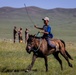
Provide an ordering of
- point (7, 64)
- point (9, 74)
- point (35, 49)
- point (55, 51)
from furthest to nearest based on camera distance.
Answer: point (7, 64) < point (55, 51) < point (35, 49) < point (9, 74)

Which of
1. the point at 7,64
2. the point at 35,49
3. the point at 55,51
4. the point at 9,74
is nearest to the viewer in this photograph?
the point at 9,74

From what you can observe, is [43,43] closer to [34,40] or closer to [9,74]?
[34,40]

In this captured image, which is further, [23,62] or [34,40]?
[23,62]

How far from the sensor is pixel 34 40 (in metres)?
11.8

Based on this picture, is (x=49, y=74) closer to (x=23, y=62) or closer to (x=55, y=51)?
(x=55, y=51)

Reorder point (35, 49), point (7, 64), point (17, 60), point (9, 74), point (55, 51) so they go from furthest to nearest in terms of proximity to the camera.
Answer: point (17, 60)
point (7, 64)
point (55, 51)
point (35, 49)
point (9, 74)

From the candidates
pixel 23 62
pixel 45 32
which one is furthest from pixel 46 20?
pixel 23 62

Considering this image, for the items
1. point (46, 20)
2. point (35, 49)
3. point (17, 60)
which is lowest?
point (17, 60)

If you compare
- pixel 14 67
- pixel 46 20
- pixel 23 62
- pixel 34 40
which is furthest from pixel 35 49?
pixel 23 62

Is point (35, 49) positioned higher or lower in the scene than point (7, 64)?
higher

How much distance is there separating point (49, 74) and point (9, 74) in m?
1.36

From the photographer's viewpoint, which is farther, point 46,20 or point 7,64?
point 7,64

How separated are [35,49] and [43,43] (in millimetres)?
458

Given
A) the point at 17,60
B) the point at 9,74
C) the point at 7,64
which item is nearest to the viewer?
the point at 9,74
